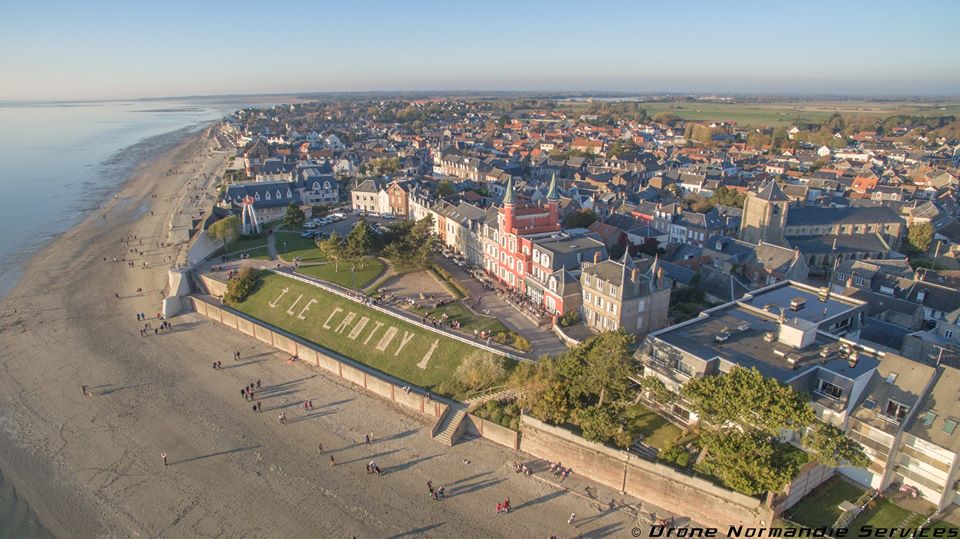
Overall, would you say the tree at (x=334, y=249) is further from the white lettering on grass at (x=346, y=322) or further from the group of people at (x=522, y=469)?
the group of people at (x=522, y=469)

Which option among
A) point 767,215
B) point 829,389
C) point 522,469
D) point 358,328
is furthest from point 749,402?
point 767,215

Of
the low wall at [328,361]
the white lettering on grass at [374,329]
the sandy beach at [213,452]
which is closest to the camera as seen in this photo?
the sandy beach at [213,452]

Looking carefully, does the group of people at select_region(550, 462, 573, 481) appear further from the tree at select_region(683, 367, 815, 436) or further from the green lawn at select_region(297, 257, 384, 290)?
the green lawn at select_region(297, 257, 384, 290)

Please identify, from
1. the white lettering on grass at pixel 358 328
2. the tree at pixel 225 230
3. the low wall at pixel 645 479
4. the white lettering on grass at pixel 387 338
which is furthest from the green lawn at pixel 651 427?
the tree at pixel 225 230

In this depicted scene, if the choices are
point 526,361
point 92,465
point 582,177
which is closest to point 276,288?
point 92,465

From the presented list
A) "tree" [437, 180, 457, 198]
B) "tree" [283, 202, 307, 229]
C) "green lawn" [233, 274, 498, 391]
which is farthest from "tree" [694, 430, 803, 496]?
"tree" [283, 202, 307, 229]

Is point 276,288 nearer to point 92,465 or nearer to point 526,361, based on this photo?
point 92,465
